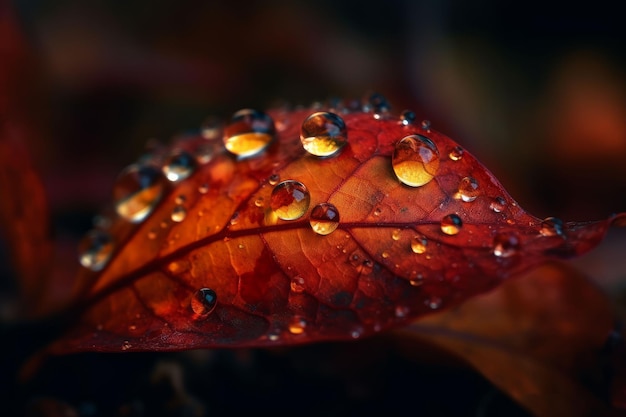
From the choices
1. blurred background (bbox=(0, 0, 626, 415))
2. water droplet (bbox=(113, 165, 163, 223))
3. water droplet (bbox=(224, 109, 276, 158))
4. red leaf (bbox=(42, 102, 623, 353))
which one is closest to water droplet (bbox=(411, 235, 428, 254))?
red leaf (bbox=(42, 102, 623, 353))

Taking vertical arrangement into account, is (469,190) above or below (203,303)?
above

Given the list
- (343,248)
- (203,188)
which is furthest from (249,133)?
(343,248)

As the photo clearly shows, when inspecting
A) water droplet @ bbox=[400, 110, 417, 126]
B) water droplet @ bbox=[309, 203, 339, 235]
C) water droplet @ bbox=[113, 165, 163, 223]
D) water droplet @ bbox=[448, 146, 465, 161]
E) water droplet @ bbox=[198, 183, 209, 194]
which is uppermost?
water droplet @ bbox=[448, 146, 465, 161]

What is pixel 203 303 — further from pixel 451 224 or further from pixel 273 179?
pixel 451 224

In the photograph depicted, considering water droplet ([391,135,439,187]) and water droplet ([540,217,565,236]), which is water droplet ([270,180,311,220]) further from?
water droplet ([540,217,565,236])

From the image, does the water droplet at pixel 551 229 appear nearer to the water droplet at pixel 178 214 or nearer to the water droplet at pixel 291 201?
the water droplet at pixel 291 201

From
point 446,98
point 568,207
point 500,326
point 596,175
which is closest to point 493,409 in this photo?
point 500,326
